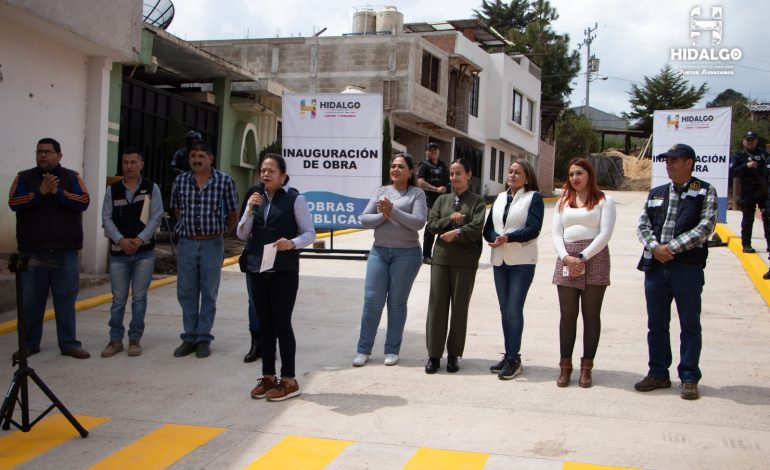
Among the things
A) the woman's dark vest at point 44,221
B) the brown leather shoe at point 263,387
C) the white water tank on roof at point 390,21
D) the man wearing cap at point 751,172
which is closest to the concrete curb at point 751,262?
the man wearing cap at point 751,172

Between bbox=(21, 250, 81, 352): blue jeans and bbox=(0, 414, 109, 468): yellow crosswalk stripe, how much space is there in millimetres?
1756

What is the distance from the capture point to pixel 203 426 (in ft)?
17.7

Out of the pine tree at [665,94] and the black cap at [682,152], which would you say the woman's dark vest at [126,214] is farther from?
the pine tree at [665,94]

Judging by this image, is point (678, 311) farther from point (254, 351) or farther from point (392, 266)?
point (254, 351)

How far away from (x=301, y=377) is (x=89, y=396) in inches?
68.0

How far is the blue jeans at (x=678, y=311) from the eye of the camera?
19.8ft

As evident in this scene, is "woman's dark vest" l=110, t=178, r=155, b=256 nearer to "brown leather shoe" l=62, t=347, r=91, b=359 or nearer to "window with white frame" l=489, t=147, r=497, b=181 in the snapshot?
"brown leather shoe" l=62, t=347, r=91, b=359

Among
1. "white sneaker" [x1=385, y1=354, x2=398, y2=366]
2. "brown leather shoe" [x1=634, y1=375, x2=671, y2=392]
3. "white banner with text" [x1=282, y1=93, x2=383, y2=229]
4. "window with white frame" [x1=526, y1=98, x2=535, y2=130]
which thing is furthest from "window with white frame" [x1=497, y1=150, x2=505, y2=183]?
"brown leather shoe" [x1=634, y1=375, x2=671, y2=392]

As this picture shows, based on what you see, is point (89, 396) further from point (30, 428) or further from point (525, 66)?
point (525, 66)

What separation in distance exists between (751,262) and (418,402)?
8.28m

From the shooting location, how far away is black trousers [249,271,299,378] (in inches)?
234

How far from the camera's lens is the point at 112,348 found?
23.8 ft

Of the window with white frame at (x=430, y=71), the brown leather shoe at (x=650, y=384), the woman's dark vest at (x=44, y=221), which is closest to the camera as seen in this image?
the brown leather shoe at (x=650, y=384)

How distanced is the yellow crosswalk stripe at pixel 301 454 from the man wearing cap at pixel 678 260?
2738mm
